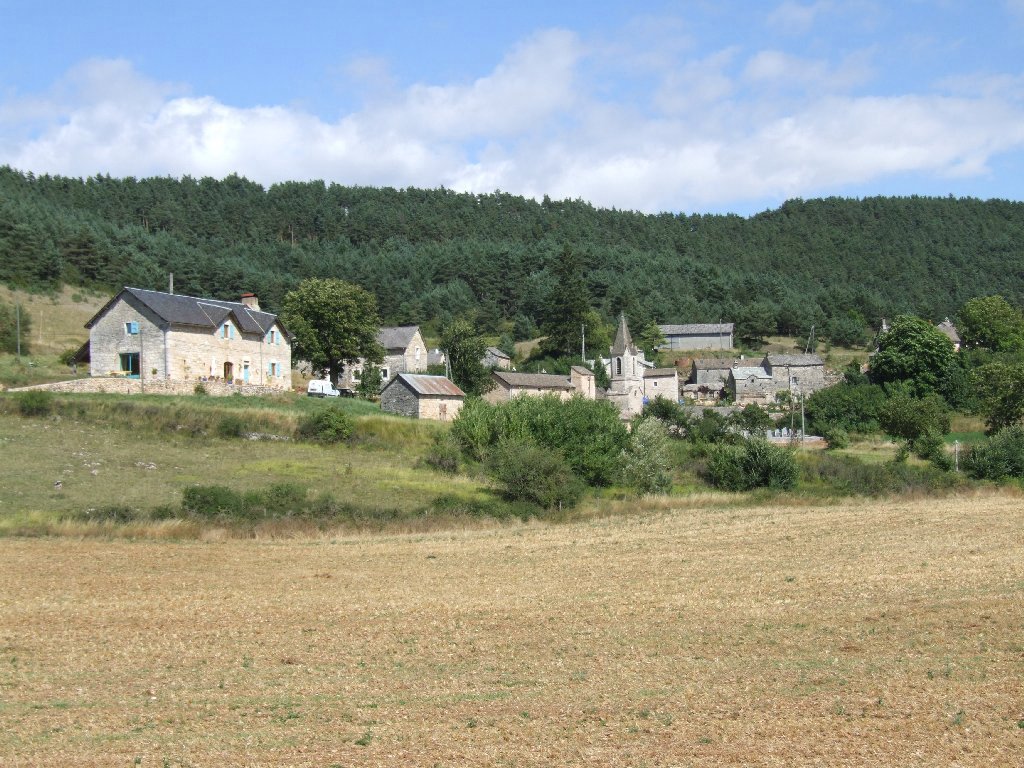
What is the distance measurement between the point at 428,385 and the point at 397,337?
33.7 m

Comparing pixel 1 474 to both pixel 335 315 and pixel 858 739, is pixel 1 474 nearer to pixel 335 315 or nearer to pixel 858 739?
pixel 858 739

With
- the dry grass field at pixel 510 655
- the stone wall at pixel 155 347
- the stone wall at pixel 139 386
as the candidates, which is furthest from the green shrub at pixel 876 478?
the stone wall at pixel 155 347

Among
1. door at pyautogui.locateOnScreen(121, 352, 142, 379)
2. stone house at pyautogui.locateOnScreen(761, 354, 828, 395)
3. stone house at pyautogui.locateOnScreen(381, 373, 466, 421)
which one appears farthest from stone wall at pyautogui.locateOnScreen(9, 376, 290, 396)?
stone house at pyautogui.locateOnScreen(761, 354, 828, 395)

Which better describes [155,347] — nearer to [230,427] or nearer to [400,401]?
[230,427]

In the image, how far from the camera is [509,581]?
24.5 m

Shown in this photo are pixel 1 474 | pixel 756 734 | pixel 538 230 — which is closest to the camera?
pixel 756 734

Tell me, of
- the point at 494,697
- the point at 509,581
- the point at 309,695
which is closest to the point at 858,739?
the point at 494,697

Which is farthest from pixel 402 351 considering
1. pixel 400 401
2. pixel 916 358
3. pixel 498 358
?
pixel 916 358

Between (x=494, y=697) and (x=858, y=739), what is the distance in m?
4.90

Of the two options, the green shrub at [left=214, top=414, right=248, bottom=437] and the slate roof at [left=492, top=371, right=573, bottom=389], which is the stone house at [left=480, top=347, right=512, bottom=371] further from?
the green shrub at [left=214, top=414, right=248, bottom=437]

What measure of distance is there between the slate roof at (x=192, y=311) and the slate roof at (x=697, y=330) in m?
67.3

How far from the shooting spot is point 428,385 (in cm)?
6144

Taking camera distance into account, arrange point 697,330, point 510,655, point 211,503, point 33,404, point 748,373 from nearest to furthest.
Result: point 510,655, point 211,503, point 33,404, point 748,373, point 697,330

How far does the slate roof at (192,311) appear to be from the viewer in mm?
54750
